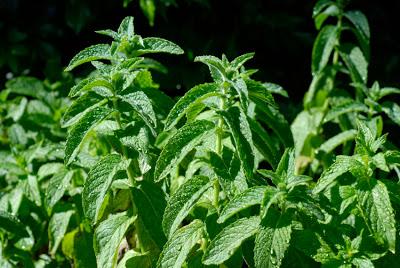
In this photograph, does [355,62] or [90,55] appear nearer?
[90,55]

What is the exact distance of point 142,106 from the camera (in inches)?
88.8

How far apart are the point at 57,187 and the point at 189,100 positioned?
2.61ft

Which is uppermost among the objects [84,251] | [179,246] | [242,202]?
[242,202]

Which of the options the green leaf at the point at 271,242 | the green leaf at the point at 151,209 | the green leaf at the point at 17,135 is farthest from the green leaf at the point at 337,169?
the green leaf at the point at 17,135

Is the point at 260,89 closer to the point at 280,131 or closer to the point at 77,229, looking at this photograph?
the point at 280,131

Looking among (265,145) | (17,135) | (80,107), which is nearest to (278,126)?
(265,145)

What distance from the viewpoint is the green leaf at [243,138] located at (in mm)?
2195

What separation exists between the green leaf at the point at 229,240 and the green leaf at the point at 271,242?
0.04m

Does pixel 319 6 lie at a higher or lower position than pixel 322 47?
higher

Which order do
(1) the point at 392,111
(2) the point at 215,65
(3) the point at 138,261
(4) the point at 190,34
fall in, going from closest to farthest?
(2) the point at 215,65, (3) the point at 138,261, (1) the point at 392,111, (4) the point at 190,34

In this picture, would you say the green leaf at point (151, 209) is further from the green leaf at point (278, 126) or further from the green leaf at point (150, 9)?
the green leaf at point (150, 9)

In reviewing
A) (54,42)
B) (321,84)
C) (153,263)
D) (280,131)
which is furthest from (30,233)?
(54,42)

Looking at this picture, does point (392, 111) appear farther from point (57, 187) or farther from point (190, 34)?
point (190, 34)

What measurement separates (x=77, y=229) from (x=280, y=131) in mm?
980
